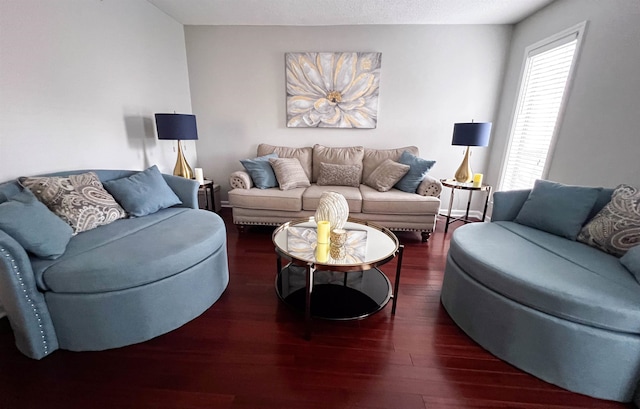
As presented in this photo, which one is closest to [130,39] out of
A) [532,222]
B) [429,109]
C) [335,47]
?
[335,47]

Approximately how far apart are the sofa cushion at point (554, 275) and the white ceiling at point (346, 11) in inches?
94.5

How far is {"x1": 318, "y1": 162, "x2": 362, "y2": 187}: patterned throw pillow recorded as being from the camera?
337 centimetres

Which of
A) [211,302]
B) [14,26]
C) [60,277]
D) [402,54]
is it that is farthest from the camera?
[402,54]

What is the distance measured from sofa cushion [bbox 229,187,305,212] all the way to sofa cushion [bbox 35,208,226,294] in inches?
37.1

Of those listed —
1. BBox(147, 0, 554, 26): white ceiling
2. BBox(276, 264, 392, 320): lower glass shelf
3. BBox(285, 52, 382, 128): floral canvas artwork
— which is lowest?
BBox(276, 264, 392, 320): lower glass shelf

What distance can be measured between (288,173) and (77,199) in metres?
1.92

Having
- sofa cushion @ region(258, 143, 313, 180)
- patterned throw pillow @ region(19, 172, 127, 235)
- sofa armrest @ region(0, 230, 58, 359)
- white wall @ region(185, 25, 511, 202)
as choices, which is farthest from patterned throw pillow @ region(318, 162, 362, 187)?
sofa armrest @ region(0, 230, 58, 359)

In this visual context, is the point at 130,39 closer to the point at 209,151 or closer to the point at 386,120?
the point at 209,151

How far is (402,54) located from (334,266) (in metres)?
3.12

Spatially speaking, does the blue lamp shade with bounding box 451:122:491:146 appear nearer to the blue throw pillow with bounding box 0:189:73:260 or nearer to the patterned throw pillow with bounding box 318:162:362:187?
the patterned throw pillow with bounding box 318:162:362:187

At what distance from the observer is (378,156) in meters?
3.55

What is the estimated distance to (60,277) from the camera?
1358 mm

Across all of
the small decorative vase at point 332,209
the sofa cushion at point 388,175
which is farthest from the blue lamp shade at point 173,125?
the sofa cushion at point 388,175

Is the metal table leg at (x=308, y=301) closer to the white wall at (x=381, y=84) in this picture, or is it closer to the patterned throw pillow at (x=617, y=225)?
the patterned throw pillow at (x=617, y=225)
